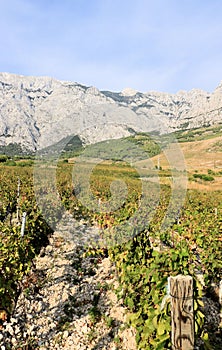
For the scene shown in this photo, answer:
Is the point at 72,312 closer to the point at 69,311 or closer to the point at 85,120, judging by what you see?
the point at 69,311

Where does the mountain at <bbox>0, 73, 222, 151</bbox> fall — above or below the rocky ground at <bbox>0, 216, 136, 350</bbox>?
above

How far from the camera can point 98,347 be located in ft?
14.2

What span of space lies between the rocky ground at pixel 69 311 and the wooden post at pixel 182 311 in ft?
7.39

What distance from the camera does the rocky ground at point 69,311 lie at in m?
4.38

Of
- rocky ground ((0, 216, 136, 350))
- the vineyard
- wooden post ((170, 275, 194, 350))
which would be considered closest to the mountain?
the vineyard

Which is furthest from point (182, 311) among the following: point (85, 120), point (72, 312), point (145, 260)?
point (85, 120)

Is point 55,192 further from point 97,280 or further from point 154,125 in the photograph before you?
point 97,280

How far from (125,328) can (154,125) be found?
24.0ft

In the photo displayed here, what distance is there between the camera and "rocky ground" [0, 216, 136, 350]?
438cm

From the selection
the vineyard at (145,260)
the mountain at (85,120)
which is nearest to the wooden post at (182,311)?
the vineyard at (145,260)

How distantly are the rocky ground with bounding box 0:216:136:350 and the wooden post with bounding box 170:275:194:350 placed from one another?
7.39 feet

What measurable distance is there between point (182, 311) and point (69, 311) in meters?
3.45

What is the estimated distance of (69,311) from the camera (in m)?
5.23

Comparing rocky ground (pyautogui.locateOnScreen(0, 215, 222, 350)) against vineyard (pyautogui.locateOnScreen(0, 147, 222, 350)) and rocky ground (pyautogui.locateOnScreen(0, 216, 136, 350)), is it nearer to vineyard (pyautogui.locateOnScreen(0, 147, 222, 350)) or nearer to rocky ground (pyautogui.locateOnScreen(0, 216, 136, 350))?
rocky ground (pyautogui.locateOnScreen(0, 216, 136, 350))
